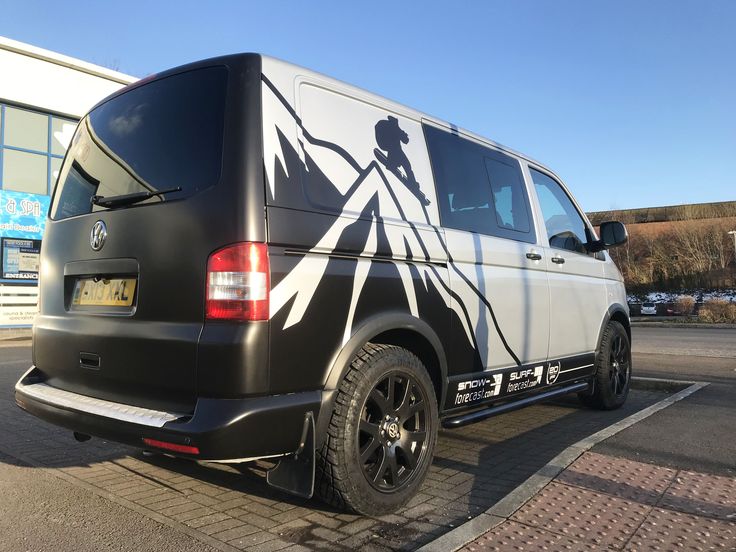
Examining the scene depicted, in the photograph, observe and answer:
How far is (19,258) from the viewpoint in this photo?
18516 millimetres

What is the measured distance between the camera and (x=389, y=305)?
3213mm

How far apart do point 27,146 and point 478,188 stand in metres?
18.7

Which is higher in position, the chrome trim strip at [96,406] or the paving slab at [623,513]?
the chrome trim strip at [96,406]

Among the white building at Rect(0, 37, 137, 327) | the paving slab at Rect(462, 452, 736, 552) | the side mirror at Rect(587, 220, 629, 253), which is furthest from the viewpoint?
the white building at Rect(0, 37, 137, 327)

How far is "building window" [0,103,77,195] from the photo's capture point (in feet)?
60.1

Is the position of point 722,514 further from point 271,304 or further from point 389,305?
point 271,304

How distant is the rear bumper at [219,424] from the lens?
2.51 metres

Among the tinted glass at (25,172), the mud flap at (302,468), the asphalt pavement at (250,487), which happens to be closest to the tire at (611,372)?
the asphalt pavement at (250,487)

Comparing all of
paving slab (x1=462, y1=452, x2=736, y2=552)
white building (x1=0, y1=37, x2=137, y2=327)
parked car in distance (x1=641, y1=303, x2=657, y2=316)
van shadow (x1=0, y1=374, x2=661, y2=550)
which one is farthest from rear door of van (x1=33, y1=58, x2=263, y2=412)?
parked car in distance (x1=641, y1=303, x2=657, y2=316)

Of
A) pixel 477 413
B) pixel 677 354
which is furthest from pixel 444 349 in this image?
pixel 677 354

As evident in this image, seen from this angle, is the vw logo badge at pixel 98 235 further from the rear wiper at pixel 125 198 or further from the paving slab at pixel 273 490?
the paving slab at pixel 273 490

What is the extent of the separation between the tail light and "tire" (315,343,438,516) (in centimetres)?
64

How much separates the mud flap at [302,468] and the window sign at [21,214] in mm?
18246

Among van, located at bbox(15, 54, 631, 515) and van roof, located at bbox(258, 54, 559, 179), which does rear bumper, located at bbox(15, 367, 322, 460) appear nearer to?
van, located at bbox(15, 54, 631, 515)
